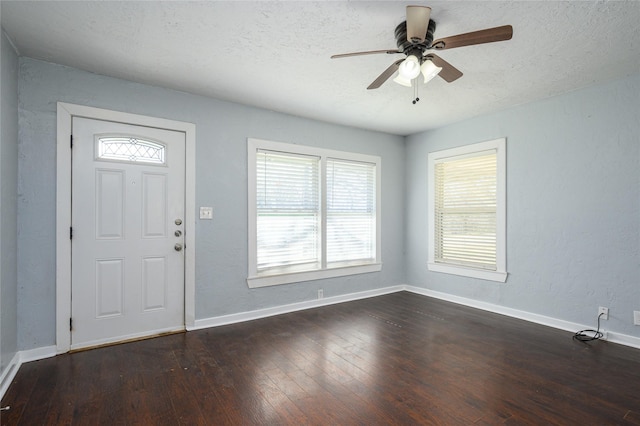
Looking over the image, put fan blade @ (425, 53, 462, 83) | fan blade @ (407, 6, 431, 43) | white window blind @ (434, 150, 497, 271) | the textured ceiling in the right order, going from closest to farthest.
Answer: fan blade @ (407, 6, 431, 43) → the textured ceiling → fan blade @ (425, 53, 462, 83) → white window blind @ (434, 150, 497, 271)

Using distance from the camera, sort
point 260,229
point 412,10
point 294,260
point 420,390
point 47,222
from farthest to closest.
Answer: point 294,260 → point 260,229 → point 47,222 → point 420,390 → point 412,10

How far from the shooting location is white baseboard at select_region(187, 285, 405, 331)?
11.6ft

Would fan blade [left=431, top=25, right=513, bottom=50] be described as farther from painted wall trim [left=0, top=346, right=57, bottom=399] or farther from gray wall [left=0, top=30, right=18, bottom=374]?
painted wall trim [left=0, top=346, right=57, bottom=399]

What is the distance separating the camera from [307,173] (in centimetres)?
436

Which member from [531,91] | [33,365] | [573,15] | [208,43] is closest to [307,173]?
[208,43]

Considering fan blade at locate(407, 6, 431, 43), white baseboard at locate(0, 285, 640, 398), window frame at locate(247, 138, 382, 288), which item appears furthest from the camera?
window frame at locate(247, 138, 382, 288)

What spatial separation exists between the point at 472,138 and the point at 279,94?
2683mm

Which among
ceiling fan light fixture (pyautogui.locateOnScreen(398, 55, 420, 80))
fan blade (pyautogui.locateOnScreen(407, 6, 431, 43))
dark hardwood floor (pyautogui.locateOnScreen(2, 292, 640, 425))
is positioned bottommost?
dark hardwood floor (pyautogui.locateOnScreen(2, 292, 640, 425))

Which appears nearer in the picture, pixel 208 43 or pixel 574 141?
pixel 208 43

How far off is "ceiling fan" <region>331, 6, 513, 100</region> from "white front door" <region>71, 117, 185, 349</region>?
2.19 m

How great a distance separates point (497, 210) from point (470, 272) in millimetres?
913

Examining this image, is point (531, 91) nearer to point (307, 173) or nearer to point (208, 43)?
point (307, 173)

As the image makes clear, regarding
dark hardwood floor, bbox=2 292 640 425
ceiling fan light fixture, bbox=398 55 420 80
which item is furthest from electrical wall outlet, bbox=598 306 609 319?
ceiling fan light fixture, bbox=398 55 420 80

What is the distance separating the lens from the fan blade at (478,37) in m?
1.81
